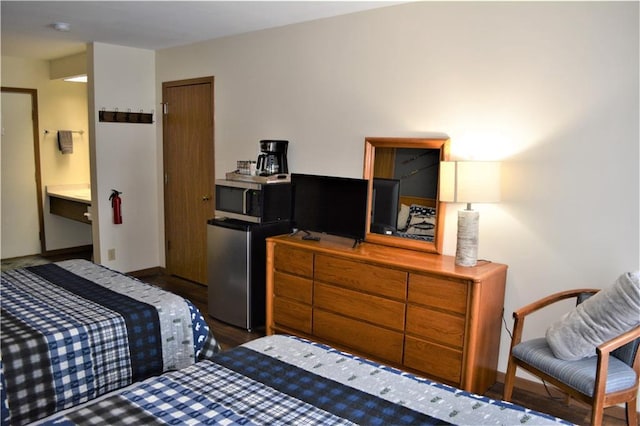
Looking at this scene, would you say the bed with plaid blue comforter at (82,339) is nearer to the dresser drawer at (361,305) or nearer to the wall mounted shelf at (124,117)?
the dresser drawer at (361,305)

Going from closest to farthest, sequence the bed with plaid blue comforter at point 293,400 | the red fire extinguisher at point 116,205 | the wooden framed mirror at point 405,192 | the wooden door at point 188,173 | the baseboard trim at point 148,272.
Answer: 1. the bed with plaid blue comforter at point 293,400
2. the wooden framed mirror at point 405,192
3. the wooden door at point 188,173
4. the red fire extinguisher at point 116,205
5. the baseboard trim at point 148,272

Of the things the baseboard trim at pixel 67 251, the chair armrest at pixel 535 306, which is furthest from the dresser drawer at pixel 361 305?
the baseboard trim at pixel 67 251

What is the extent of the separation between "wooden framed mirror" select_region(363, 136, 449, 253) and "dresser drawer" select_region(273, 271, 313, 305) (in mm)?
572

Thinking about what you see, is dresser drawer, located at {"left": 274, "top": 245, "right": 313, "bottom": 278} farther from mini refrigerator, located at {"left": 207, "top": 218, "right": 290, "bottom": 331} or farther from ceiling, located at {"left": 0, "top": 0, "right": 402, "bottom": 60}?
ceiling, located at {"left": 0, "top": 0, "right": 402, "bottom": 60}

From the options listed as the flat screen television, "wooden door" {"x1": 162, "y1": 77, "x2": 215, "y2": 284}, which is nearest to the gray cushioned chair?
the flat screen television

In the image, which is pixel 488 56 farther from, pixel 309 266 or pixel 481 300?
pixel 309 266

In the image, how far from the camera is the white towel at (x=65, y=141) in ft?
20.2

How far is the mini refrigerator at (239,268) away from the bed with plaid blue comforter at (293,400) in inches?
76.3

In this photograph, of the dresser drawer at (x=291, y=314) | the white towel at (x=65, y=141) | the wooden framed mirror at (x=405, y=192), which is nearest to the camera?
the wooden framed mirror at (x=405, y=192)

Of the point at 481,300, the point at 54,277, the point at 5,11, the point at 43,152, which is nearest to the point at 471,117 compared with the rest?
the point at 481,300

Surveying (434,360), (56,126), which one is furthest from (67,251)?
(434,360)

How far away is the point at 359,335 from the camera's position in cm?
327

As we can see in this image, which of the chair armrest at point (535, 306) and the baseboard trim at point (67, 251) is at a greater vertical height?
the chair armrest at point (535, 306)

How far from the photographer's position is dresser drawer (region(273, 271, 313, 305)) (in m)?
3.53
